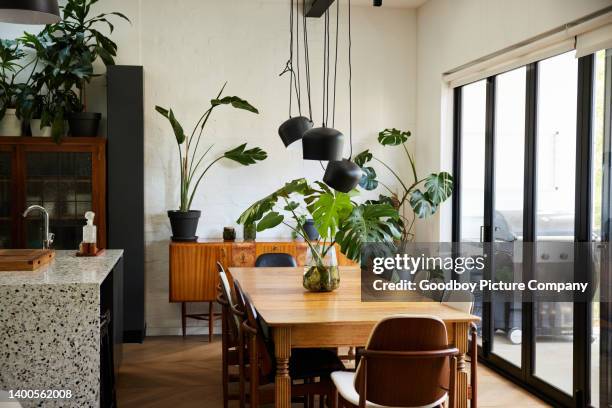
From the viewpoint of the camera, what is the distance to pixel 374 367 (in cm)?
324

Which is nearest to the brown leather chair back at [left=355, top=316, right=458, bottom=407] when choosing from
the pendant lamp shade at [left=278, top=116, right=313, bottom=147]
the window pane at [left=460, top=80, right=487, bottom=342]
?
the pendant lamp shade at [left=278, top=116, right=313, bottom=147]

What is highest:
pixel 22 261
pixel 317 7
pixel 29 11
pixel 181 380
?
pixel 317 7

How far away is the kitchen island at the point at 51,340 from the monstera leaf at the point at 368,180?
12.7 ft

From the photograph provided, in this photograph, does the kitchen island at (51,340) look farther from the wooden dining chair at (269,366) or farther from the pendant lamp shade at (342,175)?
the pendant lamp shade at (342,175)

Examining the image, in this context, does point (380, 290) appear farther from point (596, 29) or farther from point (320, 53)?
point (320, 53)

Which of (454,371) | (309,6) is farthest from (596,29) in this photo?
(309,6)

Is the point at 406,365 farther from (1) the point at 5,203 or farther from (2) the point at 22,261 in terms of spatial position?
(1) the point at 5,203

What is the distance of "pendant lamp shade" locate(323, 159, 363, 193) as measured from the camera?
404 cm

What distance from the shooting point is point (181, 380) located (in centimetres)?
552

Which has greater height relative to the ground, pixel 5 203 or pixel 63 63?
pixel 63 63

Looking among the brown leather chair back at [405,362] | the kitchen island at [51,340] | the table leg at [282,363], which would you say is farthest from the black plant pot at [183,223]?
the brown leather chair back at [405,362]

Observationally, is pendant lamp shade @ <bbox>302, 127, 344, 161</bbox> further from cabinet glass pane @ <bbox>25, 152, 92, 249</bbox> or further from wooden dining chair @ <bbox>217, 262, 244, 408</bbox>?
cabinet glass pane @ <bbox>25, 152, 92, 249</bbox>

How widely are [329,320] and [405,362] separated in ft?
1.75

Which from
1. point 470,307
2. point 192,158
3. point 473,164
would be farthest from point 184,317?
point 470,307
